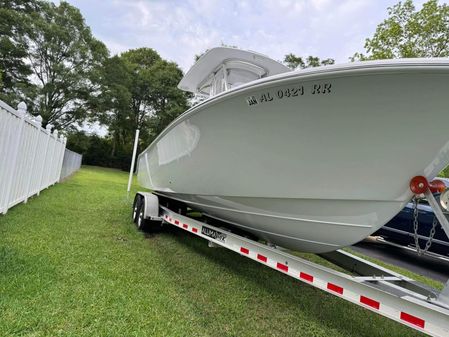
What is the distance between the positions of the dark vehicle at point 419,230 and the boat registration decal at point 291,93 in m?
3.75

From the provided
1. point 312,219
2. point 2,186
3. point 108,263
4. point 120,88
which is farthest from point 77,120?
point 312,219

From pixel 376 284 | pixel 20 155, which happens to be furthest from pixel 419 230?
pixel 20 155

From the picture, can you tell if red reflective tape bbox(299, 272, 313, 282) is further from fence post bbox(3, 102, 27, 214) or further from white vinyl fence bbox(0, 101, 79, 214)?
fence post bbox(3, 102, 27, 214)

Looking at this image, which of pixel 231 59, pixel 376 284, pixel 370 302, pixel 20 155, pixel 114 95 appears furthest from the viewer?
pixel 114 95

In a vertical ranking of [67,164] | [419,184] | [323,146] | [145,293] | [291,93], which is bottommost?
Result: [145,293]

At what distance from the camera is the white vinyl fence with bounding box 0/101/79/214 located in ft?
14.3

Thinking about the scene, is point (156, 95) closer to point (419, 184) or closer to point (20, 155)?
point (20, 155)

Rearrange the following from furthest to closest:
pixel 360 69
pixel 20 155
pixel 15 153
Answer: pixel 20 155 → pixel 15 153 → pixel 360 69

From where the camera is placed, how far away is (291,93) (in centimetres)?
221

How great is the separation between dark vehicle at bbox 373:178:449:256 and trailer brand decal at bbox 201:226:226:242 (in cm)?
316

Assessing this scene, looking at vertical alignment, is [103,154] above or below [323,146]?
above

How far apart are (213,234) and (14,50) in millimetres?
25134

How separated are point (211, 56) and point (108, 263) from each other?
109 inches

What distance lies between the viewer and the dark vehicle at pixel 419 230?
5.06 metres
